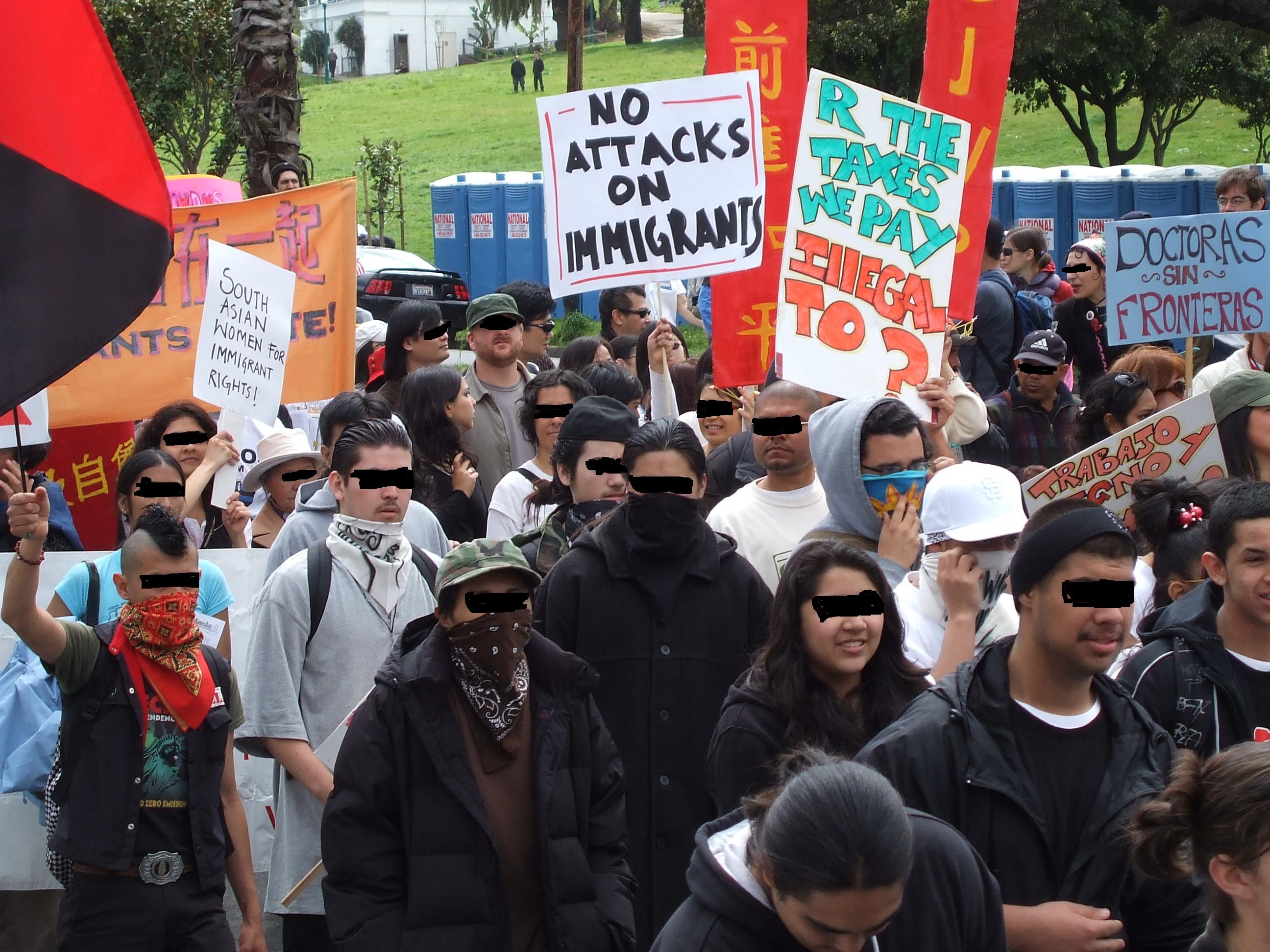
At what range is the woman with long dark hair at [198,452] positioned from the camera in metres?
5.79

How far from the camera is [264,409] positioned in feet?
19.9

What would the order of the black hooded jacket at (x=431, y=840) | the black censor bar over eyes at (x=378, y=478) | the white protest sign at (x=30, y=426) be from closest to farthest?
the black hooded jacket at (x=431, y=840), the black censor bar over eyes at (x=378, y=478), the white protest sign at (x=30, y=426)

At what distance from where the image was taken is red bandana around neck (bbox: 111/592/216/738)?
4109 millimetres

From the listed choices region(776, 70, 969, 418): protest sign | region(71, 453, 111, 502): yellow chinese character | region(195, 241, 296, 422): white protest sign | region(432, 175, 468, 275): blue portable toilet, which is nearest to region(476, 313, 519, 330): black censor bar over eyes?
region(195, 241, 296, 422): white protest sign

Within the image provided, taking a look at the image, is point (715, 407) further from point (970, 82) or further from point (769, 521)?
point (769, 521)

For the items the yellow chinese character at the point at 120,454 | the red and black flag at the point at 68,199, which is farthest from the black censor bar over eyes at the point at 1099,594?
the yellow chinese character at the point at 120,454

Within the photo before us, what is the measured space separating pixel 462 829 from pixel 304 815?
1.03 metres

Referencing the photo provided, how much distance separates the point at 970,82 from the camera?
6.43 metres

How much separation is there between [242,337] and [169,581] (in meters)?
2.12

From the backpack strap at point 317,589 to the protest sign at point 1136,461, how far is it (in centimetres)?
218

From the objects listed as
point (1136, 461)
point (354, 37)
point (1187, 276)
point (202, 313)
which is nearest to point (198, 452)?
point (202, 313)

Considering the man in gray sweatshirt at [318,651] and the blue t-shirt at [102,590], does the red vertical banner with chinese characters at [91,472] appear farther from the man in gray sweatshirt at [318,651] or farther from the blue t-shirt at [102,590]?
the man in gray sweatshirt at [318,651]

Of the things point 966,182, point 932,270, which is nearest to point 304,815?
point 932,270

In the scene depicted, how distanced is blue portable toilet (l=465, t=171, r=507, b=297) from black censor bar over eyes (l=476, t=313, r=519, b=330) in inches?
763
